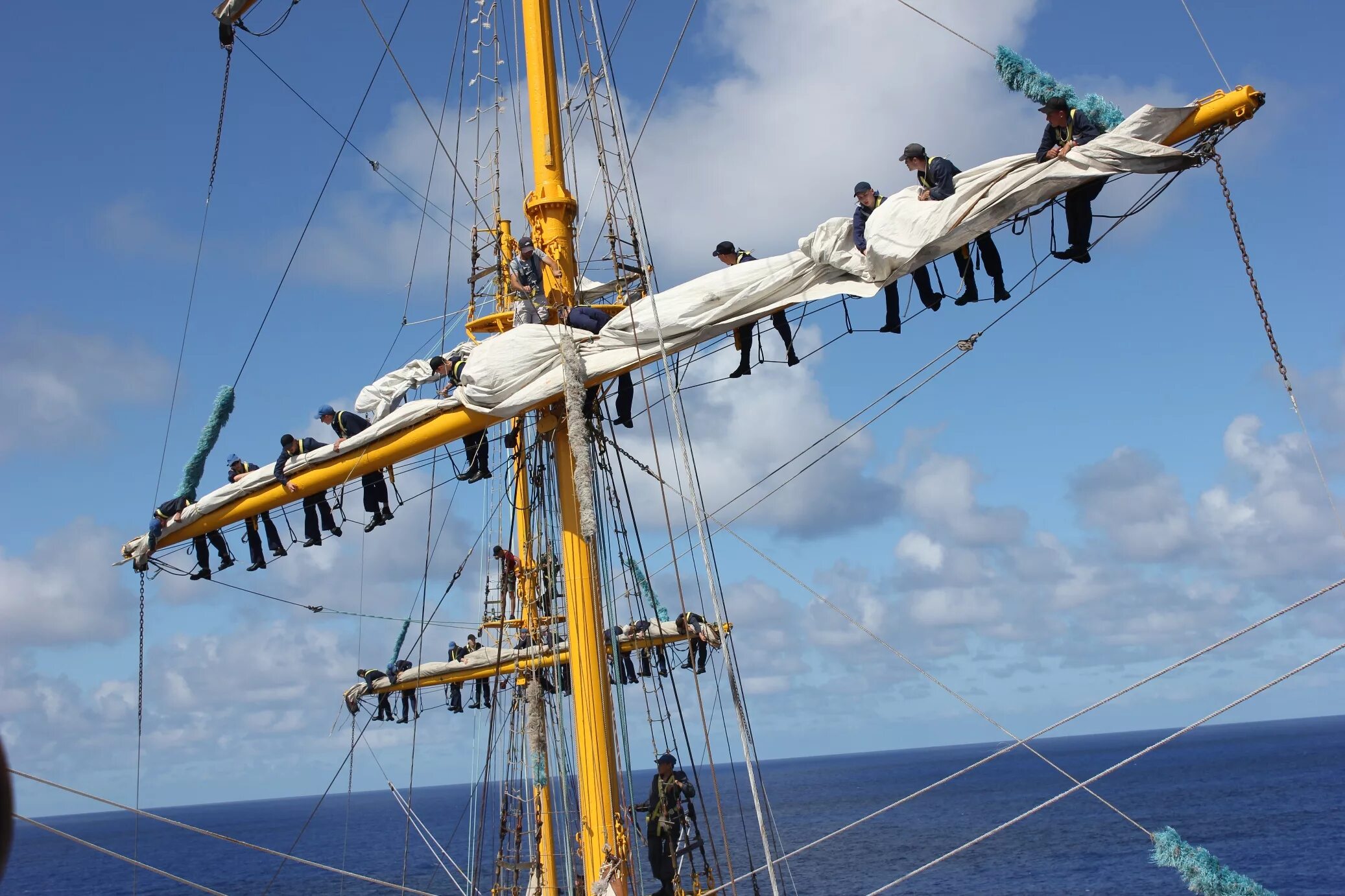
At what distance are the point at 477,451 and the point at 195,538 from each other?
4202mm

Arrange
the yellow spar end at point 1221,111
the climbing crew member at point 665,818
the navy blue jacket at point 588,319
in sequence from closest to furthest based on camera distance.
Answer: the yellow spar end at point 1221,111
the climbing crew member at point 665,818
the navy blue jacket at point 588,319

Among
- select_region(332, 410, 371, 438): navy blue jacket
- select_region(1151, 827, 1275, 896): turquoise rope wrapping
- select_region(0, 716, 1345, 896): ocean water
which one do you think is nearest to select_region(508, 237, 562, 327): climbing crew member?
select_region(332, 410, 371, 438): navy blue jacket

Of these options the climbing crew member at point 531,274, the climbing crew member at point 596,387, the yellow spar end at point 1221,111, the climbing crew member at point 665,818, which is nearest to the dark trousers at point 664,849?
the climbing crew member at point 665,818

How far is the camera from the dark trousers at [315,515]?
14984mm

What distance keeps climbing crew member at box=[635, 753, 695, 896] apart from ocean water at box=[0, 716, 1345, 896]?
4.40 m

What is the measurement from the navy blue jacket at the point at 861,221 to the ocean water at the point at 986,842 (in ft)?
29.1

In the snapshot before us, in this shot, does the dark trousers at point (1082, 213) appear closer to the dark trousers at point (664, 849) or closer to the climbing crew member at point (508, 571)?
the dark trousers at point (664, 849)

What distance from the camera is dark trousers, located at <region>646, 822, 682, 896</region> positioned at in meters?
12.5

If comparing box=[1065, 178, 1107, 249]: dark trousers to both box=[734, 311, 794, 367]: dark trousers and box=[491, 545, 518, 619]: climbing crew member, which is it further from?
box=[491, 545, 518, 619]: climbing crew member

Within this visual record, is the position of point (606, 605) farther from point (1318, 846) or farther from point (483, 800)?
point (1318, 846)

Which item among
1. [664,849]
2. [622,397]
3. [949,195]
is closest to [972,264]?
[949,195]

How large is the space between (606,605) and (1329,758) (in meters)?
129

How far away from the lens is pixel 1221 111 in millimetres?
9422

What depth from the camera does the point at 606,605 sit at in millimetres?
12547
